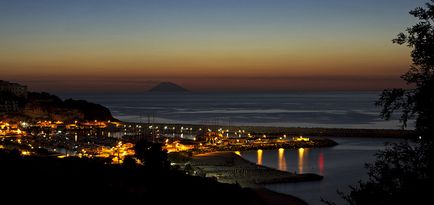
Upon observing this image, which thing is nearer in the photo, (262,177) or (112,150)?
(262,177)

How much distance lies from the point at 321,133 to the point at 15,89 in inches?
2095

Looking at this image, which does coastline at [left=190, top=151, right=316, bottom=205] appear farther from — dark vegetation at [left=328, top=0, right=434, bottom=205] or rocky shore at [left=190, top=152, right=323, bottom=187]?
dark vegetation at [left=328, top=0, right=434, bottom=205]

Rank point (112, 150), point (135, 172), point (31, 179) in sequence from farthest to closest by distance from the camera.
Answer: point (112, 150), point (135, 172), point (31, 179)

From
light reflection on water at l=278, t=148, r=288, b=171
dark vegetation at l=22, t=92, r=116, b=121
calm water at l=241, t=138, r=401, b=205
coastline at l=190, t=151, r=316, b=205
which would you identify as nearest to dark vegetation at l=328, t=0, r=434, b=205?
coastline at l=190, t=151, r=316, b=205

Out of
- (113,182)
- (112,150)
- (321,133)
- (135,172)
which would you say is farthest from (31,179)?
(321,133)

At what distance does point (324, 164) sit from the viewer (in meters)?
30.0

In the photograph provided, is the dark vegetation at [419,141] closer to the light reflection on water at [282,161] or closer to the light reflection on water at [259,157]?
the light reflection on water at [282,161]

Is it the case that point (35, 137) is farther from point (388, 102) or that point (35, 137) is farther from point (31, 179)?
point (388, 102)

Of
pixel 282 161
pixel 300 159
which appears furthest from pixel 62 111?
pixel 300 159

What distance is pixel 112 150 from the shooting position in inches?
1330

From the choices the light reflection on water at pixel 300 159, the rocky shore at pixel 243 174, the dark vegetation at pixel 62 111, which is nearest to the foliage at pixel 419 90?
the rocky shore at pixel 243 174

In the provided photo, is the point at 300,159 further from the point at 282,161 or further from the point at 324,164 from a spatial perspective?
the point at 324,164

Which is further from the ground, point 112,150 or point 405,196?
point 405,196

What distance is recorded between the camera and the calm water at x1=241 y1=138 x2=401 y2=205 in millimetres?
21594
